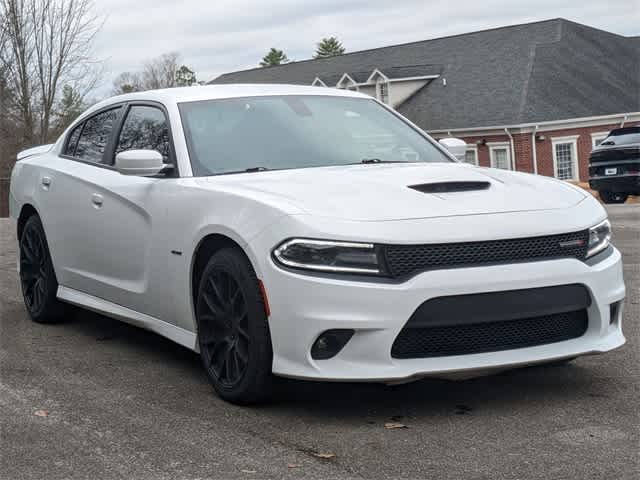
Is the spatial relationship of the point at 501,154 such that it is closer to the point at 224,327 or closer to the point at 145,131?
the point at 145,131

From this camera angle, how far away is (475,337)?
4.75m

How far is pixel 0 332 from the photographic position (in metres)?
7.38

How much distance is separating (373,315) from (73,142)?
3.78 m

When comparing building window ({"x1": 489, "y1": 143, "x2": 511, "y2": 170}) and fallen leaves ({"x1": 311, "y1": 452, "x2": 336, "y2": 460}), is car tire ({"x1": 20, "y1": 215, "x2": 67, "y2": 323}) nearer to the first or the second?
fallen leaves ({"x1": 311, "y1": 452, "x2": 336, "y2": 460})

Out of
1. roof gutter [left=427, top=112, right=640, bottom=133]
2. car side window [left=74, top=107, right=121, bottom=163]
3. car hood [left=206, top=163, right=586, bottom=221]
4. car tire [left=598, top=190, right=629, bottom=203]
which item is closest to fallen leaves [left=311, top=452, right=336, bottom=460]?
car hood [left=206, top=163, right=586, bottom=221]

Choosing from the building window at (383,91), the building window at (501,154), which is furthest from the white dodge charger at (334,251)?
the building window at (383,91)

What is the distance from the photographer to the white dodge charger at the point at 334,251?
15.2 feet

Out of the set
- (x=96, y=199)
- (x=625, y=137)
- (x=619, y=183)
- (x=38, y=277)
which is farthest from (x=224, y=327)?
(x=625, y=137)

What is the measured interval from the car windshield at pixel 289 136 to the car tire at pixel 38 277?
1.93 m

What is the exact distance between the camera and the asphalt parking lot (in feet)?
13.5

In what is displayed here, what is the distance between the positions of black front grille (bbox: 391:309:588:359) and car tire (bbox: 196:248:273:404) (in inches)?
24.4

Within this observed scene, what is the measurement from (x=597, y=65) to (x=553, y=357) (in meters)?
44.9

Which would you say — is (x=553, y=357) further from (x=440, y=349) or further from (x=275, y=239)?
(x=275, y=239)

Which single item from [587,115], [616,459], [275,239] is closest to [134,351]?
[275,239]
